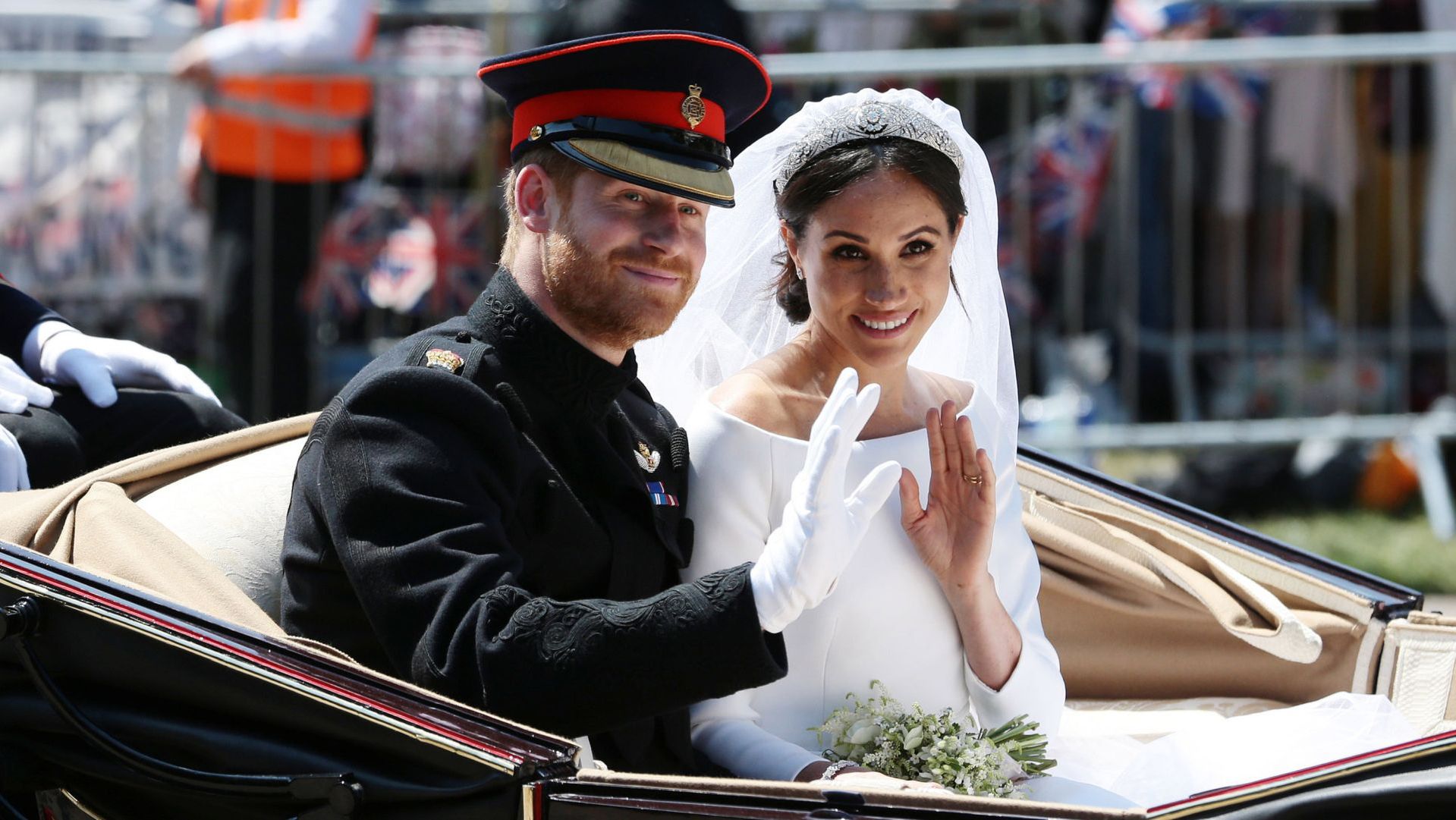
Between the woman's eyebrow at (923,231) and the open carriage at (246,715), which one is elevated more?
the woman's eyebrow at (923,231)

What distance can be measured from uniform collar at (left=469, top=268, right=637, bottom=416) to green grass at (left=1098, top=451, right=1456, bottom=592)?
3674 mm

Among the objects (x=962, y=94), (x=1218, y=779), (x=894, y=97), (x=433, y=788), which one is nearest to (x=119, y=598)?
(x=433, y=788)

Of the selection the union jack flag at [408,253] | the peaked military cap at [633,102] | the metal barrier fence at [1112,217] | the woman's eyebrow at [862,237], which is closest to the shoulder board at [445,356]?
the peaked military cap at [633,102]

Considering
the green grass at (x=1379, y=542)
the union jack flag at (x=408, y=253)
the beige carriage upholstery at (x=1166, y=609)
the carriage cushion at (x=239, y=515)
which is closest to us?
the carriage cushion at (x=239, y=515)

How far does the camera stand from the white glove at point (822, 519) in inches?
77.3

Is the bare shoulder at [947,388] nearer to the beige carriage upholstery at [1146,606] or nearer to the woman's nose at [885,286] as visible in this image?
the woman's nose at [885,286]

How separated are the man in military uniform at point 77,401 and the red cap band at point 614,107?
0.96 meters

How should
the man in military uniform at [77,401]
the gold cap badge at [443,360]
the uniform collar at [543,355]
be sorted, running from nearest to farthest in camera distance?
1. the gold cap badge at [443,360]
2. the uniform collar at [543,355]
3. the man in military uniform at [77,401]

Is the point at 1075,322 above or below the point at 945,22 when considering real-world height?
below

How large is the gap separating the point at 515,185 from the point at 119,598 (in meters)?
0.77

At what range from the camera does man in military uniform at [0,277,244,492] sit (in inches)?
110

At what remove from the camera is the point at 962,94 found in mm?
6285

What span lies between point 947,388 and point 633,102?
771 mm

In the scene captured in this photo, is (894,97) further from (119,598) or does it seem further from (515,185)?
(119,598)
